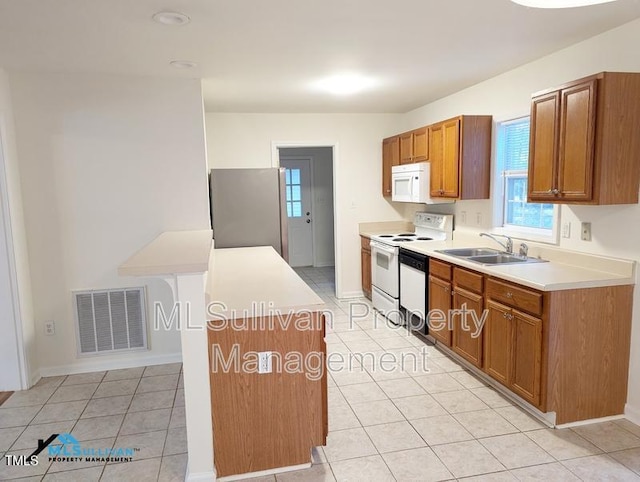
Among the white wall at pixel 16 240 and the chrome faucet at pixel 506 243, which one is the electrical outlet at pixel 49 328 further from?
the chrome faucet at pixel 506 243

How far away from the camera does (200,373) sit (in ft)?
7.05

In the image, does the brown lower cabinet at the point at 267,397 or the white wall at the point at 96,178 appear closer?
the brown lower cabinet at the point at 267,397

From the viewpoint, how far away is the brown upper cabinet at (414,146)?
4.49 m

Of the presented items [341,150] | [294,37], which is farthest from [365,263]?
[294,37]

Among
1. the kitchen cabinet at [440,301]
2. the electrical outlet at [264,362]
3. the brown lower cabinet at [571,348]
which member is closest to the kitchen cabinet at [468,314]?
the kitchen cabinet at [440,301]

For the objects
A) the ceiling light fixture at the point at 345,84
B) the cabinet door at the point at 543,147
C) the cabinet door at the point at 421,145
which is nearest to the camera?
the cabinet door at the point at 543,147

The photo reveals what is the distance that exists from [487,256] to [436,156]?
1177 mm

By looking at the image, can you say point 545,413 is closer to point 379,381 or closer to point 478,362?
point 478,362

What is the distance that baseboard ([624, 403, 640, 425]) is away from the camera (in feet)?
8.64

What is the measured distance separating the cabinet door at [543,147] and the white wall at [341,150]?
109 inches

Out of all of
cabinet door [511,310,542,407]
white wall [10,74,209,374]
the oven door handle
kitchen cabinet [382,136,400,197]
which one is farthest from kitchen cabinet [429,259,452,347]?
white wall [10,74,209,374]

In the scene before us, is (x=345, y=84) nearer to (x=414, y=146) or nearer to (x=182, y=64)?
(x=414, y=146)

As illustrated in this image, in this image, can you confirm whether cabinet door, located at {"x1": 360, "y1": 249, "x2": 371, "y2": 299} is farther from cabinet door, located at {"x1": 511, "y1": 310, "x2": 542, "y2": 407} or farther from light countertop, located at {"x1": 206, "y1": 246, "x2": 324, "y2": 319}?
cabinet door, located at {"x1": 511, "y1": 310, "x2": 542, "y2": 407}

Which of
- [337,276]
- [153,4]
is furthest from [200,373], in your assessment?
[337,276]
